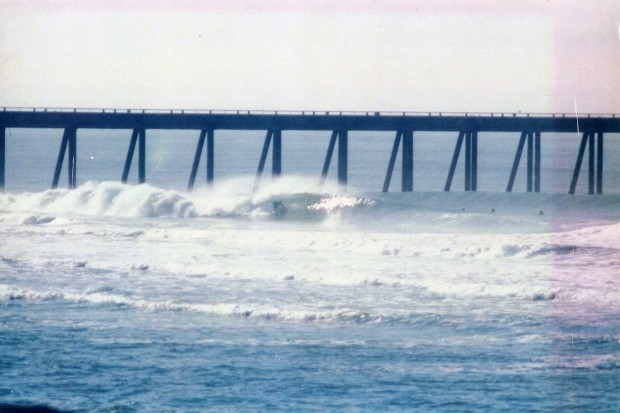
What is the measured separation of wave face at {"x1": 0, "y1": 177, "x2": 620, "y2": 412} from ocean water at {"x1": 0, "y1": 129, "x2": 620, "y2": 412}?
36 mm

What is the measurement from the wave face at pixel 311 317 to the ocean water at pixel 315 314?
0.04 m

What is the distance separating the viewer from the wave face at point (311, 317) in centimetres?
915

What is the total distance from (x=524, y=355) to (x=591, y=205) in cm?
2391

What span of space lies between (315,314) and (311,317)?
0.17m

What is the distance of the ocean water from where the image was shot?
9.11 metres

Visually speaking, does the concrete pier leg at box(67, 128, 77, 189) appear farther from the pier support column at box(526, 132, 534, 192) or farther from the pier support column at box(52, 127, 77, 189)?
the pier support column at box(526, 132, 534, 192)

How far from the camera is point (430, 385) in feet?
30.2

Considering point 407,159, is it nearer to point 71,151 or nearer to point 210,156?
point 210,156

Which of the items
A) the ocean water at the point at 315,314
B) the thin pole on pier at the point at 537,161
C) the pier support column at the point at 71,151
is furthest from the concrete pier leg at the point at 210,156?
the thin pole on pier at the point at 537,161

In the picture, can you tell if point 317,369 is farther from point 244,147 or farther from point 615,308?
point 244,147

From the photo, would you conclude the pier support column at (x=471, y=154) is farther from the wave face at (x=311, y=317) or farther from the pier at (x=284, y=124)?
the wave face at (x=311, y=317)

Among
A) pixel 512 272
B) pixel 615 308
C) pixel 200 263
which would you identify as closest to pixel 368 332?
pixel 615 308

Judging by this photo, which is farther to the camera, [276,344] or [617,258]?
[617,258]

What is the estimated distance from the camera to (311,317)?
1248 centimetres
